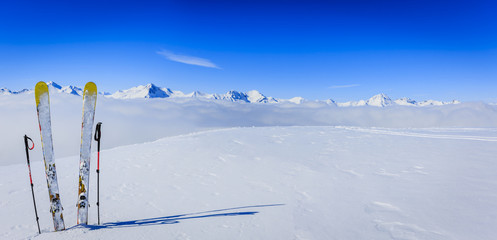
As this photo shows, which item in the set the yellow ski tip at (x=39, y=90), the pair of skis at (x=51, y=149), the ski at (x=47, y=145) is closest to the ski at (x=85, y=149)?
the pair of skis at (x=51, y=149)

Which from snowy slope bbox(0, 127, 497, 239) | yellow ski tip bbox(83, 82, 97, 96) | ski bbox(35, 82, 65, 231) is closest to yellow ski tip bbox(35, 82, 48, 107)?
ski bbox(35, 82, 65, 231)

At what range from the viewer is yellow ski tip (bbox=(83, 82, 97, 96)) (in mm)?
5820

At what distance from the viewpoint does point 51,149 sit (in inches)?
210

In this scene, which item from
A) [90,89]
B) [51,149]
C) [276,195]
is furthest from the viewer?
[276,195]

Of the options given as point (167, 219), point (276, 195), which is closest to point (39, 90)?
point (167, 219)

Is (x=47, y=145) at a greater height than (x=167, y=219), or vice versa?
(x=47, y=145)

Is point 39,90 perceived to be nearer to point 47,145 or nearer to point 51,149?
point 47,145

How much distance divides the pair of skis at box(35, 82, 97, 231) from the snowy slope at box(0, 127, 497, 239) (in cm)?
49

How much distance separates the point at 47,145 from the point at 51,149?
6.2 inches

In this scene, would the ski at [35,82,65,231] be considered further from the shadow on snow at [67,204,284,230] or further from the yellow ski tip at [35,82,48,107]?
the shadow on snow at [67,204,284,230]

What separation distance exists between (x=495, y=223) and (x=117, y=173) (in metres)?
12.1

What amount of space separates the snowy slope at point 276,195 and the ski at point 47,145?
50 centimetres

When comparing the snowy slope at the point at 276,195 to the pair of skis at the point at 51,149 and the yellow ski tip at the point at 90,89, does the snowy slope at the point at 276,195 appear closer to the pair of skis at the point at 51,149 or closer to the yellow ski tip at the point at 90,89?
the pair of skis at the point at 51,149

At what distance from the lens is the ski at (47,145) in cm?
518
